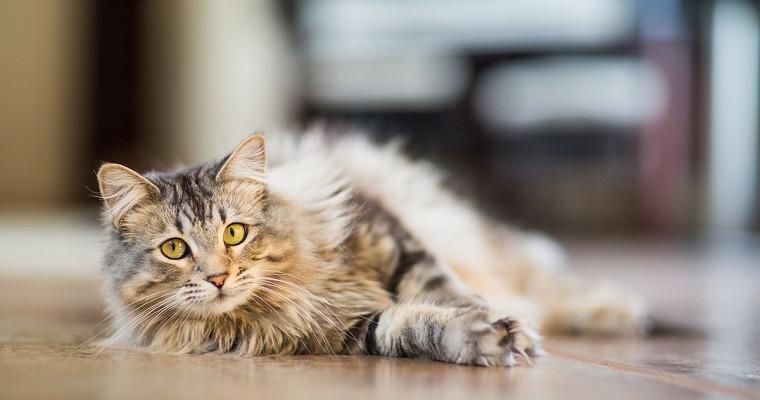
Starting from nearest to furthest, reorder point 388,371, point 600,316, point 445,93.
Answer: point 388,371, point 600,316, point 445,93

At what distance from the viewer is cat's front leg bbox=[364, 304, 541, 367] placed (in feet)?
4.38

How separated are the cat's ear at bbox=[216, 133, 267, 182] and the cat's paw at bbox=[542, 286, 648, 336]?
84 cm

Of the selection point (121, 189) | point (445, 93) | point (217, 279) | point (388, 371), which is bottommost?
point (388, 371)

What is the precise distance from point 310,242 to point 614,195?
190 inches

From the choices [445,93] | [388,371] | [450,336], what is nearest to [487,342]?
[450,336]

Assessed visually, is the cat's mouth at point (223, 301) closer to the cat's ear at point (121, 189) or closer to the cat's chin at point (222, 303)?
the cat's chin at point (222, 303)

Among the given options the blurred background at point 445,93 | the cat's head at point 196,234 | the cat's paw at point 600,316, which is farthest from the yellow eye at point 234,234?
the blurred background at point 445,93

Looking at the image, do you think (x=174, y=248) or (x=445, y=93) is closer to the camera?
(x=174, y=248)

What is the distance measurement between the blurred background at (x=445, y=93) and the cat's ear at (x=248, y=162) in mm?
3135

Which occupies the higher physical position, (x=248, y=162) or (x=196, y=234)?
(x=248, y=162)

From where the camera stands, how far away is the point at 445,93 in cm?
625

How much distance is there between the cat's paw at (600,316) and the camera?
1943 mm

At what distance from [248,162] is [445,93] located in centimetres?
486

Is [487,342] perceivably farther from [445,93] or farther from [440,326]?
[445,93]
